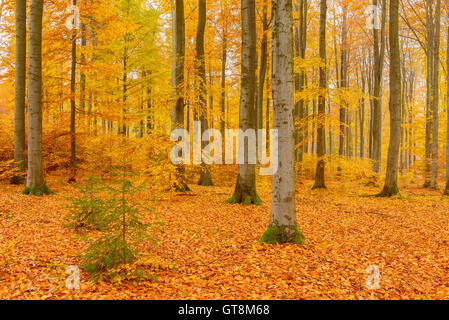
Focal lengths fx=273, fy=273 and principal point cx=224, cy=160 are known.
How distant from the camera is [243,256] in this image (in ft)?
15.9

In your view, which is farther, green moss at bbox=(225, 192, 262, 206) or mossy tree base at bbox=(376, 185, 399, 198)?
mossy tree base at bbox=(376, 185, 399, 198)

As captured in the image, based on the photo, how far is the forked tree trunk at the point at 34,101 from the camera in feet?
28.9

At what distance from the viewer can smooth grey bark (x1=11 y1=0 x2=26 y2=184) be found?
9.94 m

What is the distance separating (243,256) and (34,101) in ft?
27.8

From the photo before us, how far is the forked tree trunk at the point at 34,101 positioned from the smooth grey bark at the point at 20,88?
62.4 inches

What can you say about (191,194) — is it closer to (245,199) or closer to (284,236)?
(245,199)

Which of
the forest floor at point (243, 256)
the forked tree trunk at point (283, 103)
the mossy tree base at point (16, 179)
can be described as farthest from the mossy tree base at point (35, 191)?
the forked tree trunk at point (283, 103)

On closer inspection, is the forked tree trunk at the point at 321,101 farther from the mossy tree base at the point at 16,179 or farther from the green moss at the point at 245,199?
the mossy tree base at the point at 16,179

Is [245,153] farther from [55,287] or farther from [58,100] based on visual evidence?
[58,100]

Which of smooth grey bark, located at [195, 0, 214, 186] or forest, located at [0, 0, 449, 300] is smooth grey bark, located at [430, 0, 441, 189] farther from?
smooth grey bark, located at [195, 0, 214, 186]

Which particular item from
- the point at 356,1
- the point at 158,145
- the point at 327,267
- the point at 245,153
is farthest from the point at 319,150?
the point at 356,1

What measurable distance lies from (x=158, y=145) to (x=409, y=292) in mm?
7268

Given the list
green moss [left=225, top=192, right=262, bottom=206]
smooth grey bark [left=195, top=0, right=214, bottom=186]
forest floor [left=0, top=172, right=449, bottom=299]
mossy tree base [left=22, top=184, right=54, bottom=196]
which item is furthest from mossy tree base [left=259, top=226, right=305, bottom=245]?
mossy tree base [left=22, top=184, right=54, bottom=196]

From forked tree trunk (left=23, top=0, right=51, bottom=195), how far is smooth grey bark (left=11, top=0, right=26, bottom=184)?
159 cm
